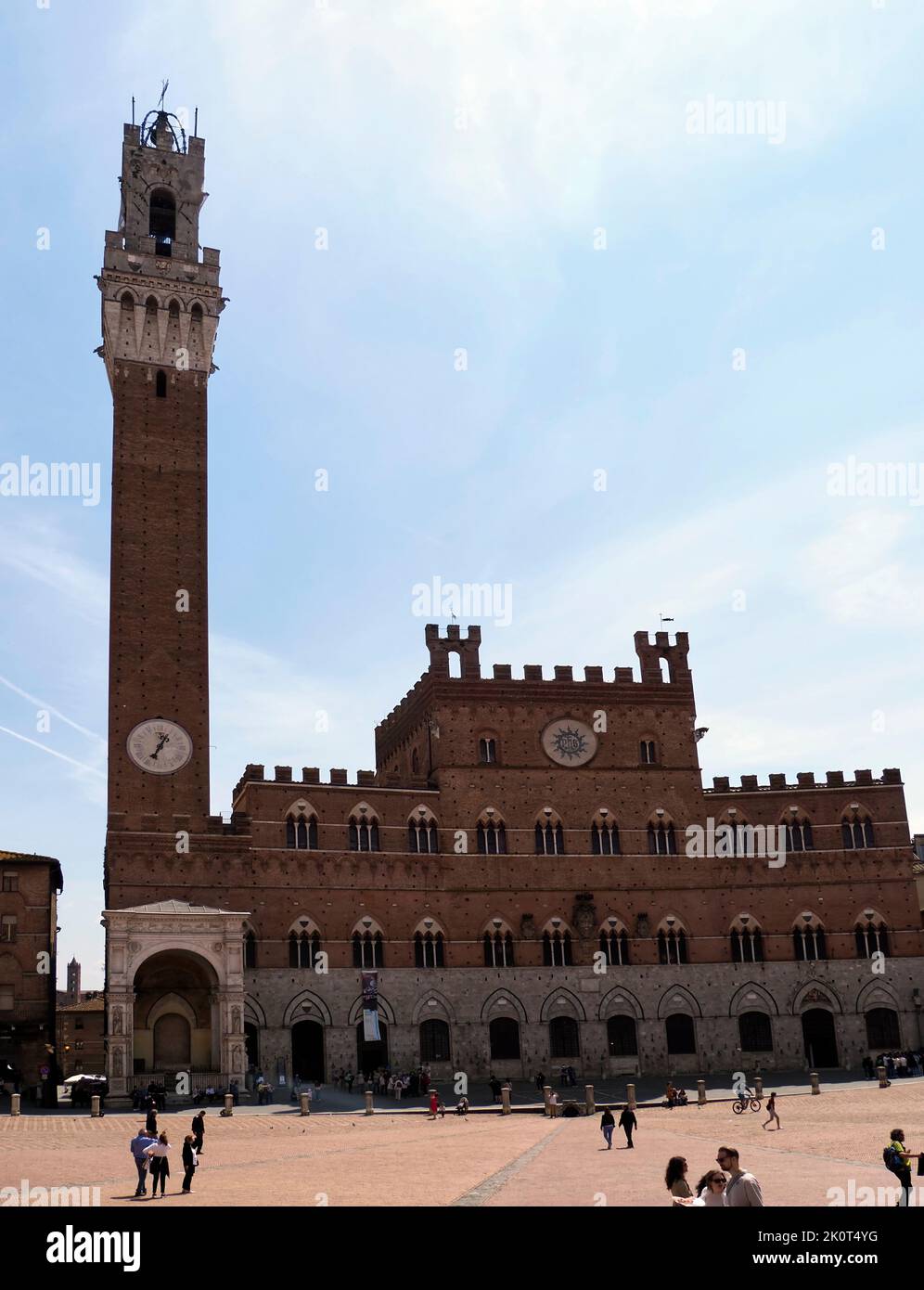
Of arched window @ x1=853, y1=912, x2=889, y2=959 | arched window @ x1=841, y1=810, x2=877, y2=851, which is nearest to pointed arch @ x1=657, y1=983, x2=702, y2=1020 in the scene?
arched window @ x1=853, y1=912, x2=889, y2=959

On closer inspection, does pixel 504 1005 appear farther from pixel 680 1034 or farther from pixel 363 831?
pixel 363 831

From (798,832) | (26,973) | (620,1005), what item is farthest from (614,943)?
(26,973)

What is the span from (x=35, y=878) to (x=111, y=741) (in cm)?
738

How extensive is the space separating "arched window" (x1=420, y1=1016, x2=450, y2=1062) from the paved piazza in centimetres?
1051

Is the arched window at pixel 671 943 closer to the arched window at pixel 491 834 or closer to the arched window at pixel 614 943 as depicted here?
the arched window at pixel 614 943

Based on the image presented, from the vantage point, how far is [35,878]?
5009cm

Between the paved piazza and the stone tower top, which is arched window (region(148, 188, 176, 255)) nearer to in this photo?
the stone tower top

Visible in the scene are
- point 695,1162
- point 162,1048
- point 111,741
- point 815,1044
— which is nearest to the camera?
point 695,1162

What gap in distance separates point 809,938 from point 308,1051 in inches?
911

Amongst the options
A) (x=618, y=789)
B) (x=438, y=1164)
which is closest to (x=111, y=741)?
(x=618, y=789)

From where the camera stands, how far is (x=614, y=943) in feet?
174

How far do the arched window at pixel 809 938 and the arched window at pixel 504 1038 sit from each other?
13466mm
